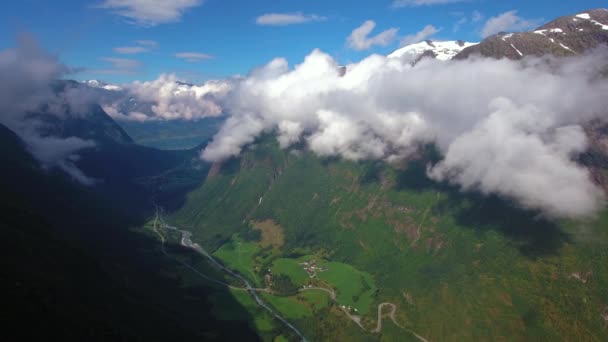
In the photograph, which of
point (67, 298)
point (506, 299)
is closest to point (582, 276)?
point (506, 299)

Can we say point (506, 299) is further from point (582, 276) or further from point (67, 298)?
point (67, 298)

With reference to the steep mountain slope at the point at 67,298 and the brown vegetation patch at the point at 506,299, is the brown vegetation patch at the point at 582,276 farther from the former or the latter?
the steep mountain slope at the point at 67,298

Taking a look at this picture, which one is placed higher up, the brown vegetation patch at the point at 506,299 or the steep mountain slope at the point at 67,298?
the steep mountain slope at the point at 67,298

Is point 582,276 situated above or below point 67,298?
below

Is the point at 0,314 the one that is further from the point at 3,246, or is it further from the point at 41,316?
the point at 3,246

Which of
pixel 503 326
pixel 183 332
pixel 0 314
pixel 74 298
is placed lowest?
pixel 503 326

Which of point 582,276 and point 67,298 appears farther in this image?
point 582,276

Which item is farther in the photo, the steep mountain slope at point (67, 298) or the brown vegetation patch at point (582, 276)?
the brown vegetation patch at point (582, 276)

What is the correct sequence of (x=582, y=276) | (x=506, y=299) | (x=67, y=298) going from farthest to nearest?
(x=506, y=299) < (x=582, y=276) < (x=67, y=298)

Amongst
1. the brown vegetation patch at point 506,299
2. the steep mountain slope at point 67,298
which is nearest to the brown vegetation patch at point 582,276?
the brown vegetation patch at point 506,299

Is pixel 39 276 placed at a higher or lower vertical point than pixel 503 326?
higher

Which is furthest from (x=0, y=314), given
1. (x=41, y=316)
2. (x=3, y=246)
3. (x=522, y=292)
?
(x=522, y=292)
